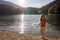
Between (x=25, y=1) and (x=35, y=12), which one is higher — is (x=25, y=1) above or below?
above

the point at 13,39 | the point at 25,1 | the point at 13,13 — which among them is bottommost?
the point at 13,39

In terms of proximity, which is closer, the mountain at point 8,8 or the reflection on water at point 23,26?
the reflection on water at point 23,26

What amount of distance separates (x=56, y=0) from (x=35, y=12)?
1467 mm

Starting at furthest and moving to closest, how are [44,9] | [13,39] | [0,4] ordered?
[0,4] < [44,9] < [13,39]

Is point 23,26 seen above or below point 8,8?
below

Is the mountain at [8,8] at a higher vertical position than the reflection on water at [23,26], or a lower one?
higher

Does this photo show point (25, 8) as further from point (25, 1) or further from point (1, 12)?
point (1, 12)

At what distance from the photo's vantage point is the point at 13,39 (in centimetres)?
459

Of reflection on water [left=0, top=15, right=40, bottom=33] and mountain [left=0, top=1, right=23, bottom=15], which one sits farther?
mountain [left=0, top=1, right=23, bottom=15]

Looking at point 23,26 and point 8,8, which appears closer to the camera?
point 8,8

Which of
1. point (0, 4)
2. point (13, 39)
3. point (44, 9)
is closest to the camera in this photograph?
point (13, 39)

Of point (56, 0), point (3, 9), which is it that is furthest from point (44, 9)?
point (3, 9)

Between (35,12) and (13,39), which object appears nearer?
(13,39)

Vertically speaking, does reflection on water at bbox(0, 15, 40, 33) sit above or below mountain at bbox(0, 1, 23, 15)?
below
